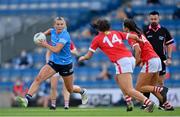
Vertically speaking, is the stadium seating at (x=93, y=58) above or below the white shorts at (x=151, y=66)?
above

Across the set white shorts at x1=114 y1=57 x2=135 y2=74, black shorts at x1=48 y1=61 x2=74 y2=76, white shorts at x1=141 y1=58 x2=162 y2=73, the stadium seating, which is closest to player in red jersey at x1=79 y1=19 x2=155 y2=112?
white shorts at x1=114 y1=57 x2=135 y2=74

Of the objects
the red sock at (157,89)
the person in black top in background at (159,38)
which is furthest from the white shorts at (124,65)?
the person in black top in background at (159,38)

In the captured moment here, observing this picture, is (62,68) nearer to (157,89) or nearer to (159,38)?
(157,89)

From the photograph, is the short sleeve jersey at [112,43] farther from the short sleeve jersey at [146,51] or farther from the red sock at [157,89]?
the red sock at [157,89]

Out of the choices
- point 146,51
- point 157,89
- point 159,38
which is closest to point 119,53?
point 146,51

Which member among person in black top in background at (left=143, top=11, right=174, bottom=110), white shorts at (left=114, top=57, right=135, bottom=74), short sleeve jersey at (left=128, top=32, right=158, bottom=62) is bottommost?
white shorts at (left=114, top=57, right=135, bottom=74)

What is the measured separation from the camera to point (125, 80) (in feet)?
50.3

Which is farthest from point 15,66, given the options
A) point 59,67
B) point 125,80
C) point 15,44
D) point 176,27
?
point 125,80

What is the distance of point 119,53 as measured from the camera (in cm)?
1551

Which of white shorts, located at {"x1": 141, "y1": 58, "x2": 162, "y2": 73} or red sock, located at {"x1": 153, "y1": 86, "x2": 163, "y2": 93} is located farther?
white shorts, located at {"x1": 141, "y1": 58, "x2": 162, "y2": 73}

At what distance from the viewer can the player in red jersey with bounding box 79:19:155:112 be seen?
15311mm

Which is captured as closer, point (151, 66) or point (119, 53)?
point (119, 53)

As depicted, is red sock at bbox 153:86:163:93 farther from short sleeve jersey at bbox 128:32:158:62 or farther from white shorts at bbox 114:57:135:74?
white shorts at bbox 114:57:135:74

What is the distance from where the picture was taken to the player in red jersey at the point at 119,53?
15311 mm
